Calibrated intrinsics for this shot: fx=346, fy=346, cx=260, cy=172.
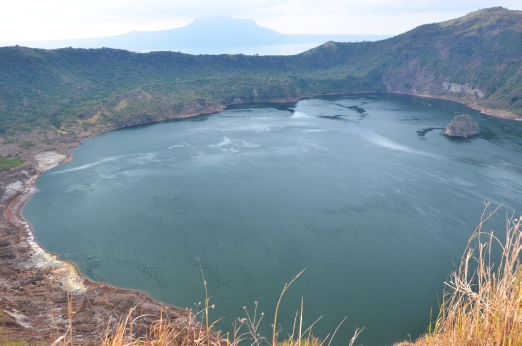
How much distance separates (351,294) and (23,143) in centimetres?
4204

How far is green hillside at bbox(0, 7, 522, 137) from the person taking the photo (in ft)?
186

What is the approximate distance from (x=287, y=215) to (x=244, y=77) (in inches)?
2451

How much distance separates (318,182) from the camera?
33.1 metres

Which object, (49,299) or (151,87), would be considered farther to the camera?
(151,87)

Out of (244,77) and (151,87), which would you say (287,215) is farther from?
(244,77)

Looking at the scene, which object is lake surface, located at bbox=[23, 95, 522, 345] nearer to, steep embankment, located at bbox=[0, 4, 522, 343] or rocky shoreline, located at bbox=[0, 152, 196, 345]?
rocky shoreline, located at bbox=[0, 152, 196, 345]

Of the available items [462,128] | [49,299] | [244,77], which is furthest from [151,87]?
[49,299]

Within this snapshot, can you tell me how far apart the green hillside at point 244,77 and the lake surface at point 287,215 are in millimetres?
12027

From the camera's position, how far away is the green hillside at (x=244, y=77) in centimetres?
5675

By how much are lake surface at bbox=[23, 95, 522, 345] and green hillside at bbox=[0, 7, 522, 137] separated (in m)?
12.0

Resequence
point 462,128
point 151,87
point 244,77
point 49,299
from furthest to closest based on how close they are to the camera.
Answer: point 244,77 < point 151,87 < point 462,128 < point 49,299

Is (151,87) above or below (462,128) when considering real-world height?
above

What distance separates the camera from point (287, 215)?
26828mm

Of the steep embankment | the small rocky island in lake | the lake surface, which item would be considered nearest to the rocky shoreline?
the steep embankment
